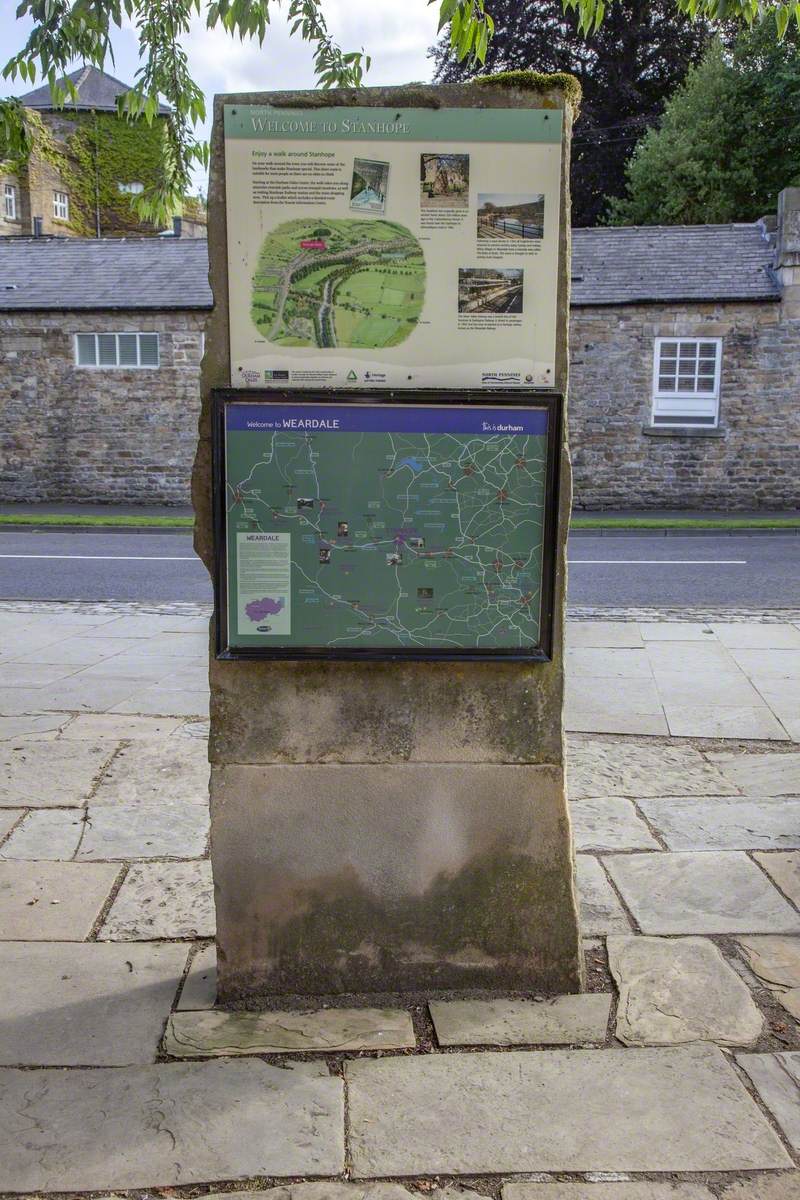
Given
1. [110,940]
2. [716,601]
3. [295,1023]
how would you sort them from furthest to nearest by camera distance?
[716,601] → [110,940] → [295,1023]

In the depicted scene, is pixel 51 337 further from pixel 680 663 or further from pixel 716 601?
pixel 680 663

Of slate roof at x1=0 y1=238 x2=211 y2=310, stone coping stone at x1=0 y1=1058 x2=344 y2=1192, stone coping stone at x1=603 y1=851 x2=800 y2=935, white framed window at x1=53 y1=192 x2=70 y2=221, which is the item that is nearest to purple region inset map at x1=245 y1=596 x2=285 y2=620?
stone coping stone at x1=0 y1=1058 x2=344 y2=1192

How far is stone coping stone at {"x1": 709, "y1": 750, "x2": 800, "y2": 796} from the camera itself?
16.9 ft

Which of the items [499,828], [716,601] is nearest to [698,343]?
[716,601]

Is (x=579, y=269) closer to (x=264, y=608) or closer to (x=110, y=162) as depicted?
(x=264, y=608)

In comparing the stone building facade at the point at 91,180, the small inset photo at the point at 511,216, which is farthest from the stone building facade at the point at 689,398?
the stone building facade at the point at 91,180

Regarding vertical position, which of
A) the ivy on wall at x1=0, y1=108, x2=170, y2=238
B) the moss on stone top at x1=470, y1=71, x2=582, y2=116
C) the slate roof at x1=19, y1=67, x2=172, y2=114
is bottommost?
the moss on stone top at x1=470, y1=71, x2=582, y2=116

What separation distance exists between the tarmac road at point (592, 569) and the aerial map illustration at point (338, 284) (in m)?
7.98

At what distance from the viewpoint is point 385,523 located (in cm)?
317

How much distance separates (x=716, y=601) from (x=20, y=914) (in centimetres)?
858

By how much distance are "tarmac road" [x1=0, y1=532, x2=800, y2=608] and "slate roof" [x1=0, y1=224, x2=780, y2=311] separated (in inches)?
236

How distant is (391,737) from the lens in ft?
10.7

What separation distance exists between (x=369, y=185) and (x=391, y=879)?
2064 mm

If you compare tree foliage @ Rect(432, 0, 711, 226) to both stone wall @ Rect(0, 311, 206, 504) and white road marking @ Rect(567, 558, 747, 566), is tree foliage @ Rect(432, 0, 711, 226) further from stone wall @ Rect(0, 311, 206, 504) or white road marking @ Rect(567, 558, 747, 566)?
white road marking @ Rect(567, 558, 747, 566)
